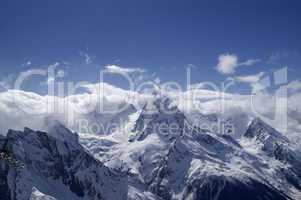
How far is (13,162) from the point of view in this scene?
172ft
